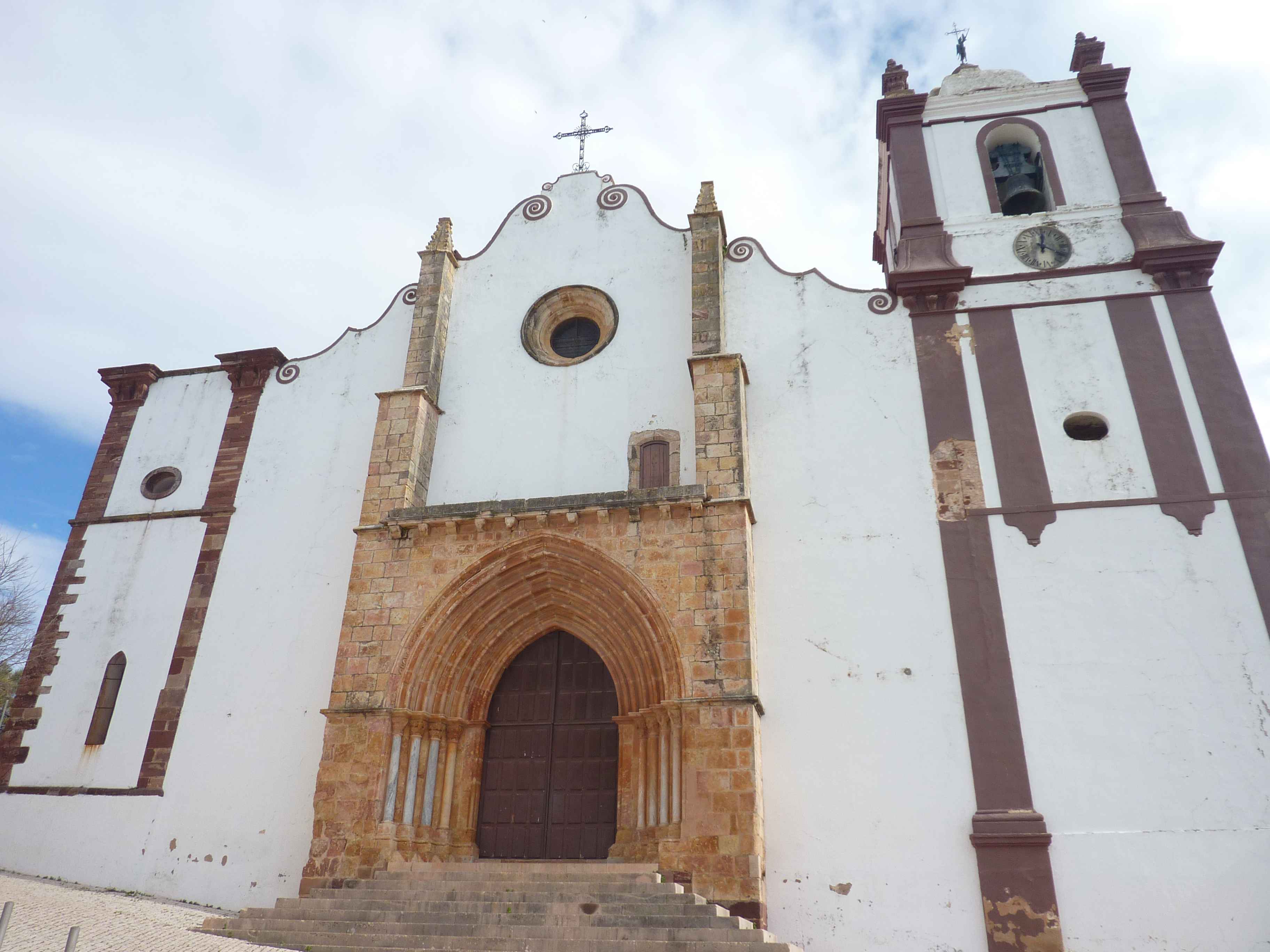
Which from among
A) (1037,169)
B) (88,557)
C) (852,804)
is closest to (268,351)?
(88,557)

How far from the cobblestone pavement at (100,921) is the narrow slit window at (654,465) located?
261 inches

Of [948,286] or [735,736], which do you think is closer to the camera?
[735,736]

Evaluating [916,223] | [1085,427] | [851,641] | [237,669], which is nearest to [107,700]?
[237,669]

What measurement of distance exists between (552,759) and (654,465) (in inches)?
154

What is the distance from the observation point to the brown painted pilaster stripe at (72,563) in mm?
12258

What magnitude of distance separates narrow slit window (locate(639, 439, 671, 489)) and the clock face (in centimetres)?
557

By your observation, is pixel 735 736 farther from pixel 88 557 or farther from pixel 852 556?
pixel 88 557

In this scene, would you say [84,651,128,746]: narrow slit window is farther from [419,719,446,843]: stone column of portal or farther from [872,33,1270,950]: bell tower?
[872,33,1270,950]: bell tower

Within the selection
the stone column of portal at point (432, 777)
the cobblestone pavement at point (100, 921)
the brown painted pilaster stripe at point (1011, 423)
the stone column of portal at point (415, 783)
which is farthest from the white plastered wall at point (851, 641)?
the cobblestone pavement at point (100, 921)

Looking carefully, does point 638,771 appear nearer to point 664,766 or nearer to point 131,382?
point 664,766

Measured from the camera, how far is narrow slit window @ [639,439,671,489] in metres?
11.8

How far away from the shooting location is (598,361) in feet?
42.2

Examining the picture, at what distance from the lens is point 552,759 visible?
36.0 feet

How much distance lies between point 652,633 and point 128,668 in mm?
7406
